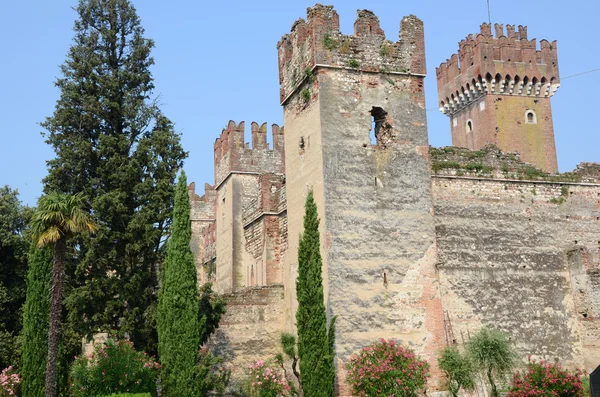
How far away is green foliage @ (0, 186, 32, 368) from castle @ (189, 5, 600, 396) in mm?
7597

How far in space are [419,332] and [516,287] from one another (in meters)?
3.96

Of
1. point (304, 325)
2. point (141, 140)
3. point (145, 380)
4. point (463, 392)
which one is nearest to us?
point (304, 325)

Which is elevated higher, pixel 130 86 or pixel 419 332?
pixel 130 86

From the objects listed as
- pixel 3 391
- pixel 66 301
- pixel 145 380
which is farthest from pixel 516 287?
pixel 3 391

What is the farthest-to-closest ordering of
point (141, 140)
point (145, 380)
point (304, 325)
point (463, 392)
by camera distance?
point (141, 140) < point (463, 392) < point (145, 380) < point (304, 325)

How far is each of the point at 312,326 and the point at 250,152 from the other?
1402cm

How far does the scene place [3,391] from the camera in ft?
70.0

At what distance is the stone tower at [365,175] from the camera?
20641 millimetres

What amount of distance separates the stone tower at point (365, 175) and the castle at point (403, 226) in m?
0.04

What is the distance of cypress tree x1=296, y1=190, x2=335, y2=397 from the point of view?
58.0 feet

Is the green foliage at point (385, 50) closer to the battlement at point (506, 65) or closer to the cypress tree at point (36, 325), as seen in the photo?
the cypress tree at point (36, 325)

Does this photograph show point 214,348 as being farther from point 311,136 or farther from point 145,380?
point 311,136

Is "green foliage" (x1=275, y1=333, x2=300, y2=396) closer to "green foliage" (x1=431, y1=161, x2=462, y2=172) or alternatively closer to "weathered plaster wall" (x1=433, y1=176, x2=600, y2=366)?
"weathered plaster wall" (x1=433, y1=176, x2=600, y2=366)

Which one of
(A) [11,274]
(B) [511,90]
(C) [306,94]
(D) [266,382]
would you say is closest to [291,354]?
(D) [266,382]
